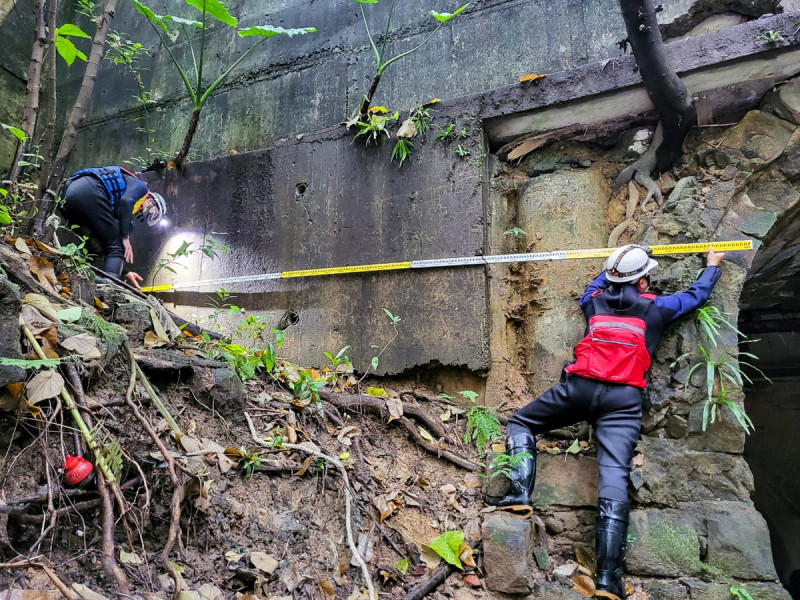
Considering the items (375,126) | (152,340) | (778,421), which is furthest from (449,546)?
(778,421)

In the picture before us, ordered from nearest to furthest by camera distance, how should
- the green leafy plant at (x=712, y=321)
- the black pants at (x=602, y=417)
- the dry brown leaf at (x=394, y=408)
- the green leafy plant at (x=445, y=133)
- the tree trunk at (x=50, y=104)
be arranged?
the black pants at (x=602, y=417) < the green leafy plant at (x=712, y=321) < the dry brown leaf at (x=394, y=408) < the tree trunk at (x=50, y=104) < the green leafy plant at (x=445, y=133)

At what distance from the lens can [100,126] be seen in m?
6.64

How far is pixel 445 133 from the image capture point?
171 inches

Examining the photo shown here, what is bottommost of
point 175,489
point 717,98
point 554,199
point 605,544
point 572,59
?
point 605,544

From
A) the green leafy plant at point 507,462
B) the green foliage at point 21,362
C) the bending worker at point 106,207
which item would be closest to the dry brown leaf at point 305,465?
the green leafy plant at point 507,462

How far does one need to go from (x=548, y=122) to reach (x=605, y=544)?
121 inches

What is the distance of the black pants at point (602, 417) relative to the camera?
2928 millimetres

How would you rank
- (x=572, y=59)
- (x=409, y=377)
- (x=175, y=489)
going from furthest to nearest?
(x=572, y=59) → (x=409, y=377) → (x=175, y=489)

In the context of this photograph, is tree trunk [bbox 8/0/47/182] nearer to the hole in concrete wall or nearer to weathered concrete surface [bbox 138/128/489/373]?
weathered concrete surface [bbox 138/128/489/373]

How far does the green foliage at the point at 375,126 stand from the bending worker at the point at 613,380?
7.35 feet

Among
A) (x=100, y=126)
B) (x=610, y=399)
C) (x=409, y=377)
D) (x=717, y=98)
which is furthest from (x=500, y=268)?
(x=100, y=126)

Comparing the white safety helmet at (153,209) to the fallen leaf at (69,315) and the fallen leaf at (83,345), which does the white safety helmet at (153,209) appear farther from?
the fallen leaf at (83,345)

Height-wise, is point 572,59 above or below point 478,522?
above

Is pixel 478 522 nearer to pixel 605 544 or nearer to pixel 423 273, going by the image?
pixel 605 544
